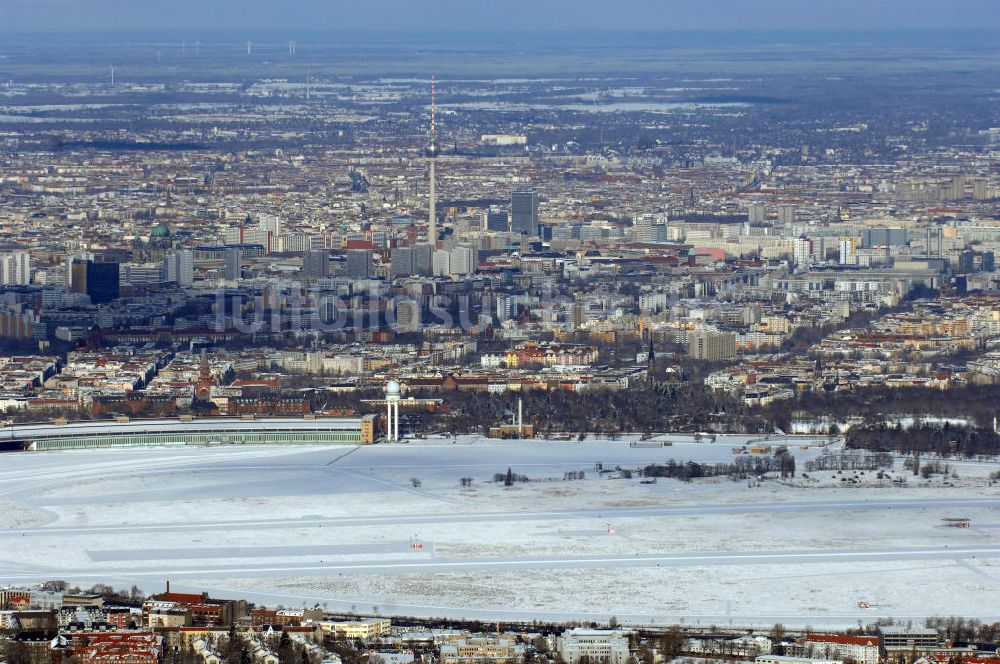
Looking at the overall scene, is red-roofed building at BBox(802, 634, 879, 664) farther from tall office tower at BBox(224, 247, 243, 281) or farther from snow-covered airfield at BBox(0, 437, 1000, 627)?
tall office tower at BBox(224, 247, 243, 281)

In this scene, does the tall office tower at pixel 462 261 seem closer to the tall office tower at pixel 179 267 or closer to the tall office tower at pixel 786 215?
the tall office tower at pixel 179 267

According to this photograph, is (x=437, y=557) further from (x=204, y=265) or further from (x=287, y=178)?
(x=287, y=178)

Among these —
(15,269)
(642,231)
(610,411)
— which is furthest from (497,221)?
(610,411)

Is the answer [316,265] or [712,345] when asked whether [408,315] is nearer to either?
[712,345]

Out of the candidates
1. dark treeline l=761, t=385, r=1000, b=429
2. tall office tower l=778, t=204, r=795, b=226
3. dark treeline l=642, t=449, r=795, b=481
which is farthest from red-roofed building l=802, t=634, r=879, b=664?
tall office tower l=778, t=204, r=795, b=226

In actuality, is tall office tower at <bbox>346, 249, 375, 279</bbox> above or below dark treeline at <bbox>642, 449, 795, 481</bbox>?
below

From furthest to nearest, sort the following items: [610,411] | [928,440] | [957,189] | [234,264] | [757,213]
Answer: [957,189] → [757,213] → [234,264] → [610,411] → [928,440]
